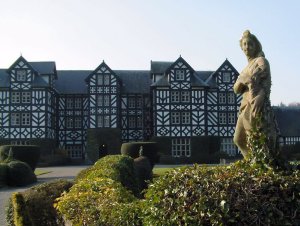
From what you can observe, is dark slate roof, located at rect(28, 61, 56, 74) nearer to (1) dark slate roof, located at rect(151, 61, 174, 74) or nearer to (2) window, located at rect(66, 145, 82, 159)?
(2) window, located at rect(66, 145, 82, 159)

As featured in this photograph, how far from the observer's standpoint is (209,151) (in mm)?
42750

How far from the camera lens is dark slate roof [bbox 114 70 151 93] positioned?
1857 inches

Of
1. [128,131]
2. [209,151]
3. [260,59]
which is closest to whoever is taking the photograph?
[260,59]

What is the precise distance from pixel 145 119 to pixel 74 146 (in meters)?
8.61

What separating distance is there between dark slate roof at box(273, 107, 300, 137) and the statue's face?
1720 inches

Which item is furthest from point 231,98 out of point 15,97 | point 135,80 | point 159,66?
point 15,97

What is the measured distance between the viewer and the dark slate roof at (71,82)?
158 ft

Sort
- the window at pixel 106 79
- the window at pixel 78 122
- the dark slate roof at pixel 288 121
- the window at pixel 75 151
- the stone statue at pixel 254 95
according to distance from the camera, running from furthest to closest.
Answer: the dark slate roof at pixel 288 121 < the window at pixel 78 122 < the window at pixel 75 151 < the window at pixel 106 79 < the stone statue at pixel 254 95

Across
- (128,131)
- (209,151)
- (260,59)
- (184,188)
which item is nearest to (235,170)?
(184,188)

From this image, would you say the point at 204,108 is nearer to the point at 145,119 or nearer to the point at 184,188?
the point at 145,119

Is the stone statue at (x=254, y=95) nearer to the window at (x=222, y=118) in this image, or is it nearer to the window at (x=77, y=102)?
the window at (x=222, y=118)

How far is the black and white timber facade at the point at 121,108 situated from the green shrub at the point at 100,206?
116 ft

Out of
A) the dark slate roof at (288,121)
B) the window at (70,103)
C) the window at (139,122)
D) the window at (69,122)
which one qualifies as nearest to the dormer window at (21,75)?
the window at (70,103)

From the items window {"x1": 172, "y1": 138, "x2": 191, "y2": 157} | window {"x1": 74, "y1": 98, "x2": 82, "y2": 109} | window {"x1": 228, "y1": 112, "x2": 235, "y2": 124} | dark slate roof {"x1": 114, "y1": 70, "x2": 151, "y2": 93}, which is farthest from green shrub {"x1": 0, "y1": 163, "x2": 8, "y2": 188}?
window {"x1": 228, "y1": 112, "x2": 235, "y2": 124}
